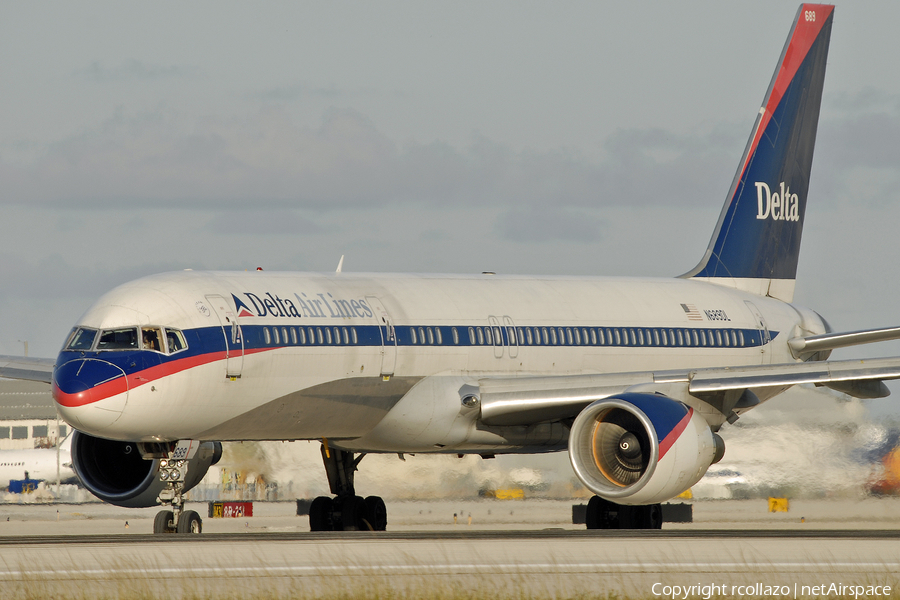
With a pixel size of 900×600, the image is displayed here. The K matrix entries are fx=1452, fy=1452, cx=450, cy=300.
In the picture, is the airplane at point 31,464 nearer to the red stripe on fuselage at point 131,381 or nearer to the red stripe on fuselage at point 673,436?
the red stripe on fuselage at point 131,381

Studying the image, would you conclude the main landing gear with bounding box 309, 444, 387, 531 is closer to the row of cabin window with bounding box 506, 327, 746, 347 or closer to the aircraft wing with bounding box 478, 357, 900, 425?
the aircraft wing with bounding box 478, 357, 900, 425

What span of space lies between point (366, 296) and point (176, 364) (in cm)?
424

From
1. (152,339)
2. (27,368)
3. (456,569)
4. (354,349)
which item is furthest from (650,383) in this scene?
(27,368)

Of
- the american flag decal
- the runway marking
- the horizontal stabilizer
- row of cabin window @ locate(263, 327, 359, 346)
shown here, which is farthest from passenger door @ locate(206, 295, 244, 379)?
the horizontal stabilizer

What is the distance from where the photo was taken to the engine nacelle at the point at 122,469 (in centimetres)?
2300

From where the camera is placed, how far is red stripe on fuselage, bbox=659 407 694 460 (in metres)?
20.6

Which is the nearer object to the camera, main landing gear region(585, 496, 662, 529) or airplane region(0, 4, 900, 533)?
airplane region(0, 4, 900, 533)

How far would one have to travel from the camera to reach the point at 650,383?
73.2 feet

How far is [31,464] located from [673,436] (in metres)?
39.8

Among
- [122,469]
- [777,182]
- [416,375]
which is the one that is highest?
[777,182]

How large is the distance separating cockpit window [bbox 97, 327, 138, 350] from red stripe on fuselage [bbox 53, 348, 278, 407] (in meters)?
0.52

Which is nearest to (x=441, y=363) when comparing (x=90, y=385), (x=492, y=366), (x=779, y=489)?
(x=492, y=366)

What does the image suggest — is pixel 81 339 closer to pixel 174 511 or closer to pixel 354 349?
pixel 174 511

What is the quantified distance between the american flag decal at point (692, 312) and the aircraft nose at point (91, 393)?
41.3 ft
